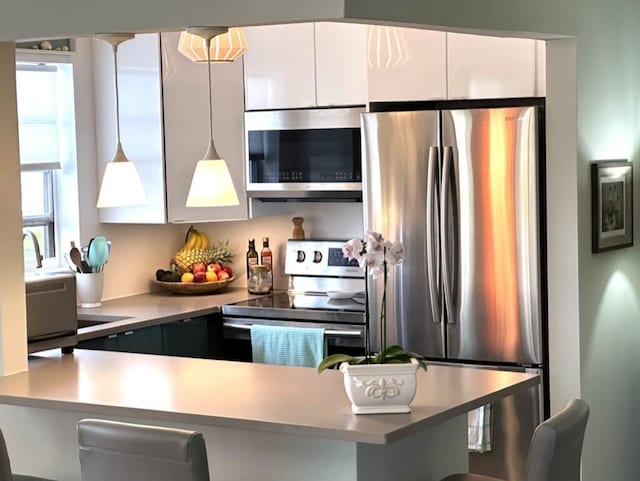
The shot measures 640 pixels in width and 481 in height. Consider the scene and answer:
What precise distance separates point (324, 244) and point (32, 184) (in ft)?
5.05

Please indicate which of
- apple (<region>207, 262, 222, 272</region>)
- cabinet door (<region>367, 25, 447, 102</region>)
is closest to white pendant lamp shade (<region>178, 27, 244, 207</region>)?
cabinet door (<region>367, 25, 447, 102</region>)

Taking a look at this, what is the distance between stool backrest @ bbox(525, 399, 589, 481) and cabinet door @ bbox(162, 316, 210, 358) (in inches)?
102

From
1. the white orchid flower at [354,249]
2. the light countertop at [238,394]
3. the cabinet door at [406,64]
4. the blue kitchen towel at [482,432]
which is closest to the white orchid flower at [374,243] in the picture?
the white orchid flower at [354,249]

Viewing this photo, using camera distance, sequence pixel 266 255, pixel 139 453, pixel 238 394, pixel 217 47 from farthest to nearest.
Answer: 1. pixel 266 255
2. pixel 217 47
3. pixel 238 394
4. pixel 139 453

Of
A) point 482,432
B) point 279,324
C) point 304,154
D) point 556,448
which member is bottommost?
point 482,432

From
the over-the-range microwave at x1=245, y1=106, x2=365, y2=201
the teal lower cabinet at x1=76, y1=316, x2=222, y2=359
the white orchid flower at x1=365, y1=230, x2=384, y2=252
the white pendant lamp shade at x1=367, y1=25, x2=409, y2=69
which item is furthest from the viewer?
the over-the-range microwave at x1=245, y1=106, x2=365, y2=201

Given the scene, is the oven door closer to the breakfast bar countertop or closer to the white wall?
the breakfast bar countertop

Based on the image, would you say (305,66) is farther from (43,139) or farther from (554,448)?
(554,448)

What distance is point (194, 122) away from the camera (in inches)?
230

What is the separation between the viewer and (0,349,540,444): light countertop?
10.3 ft

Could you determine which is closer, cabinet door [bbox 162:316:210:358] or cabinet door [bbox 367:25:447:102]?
cabinet door [bbox 367:25:447:102]

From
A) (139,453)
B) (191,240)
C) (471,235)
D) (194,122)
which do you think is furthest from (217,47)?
(139,453)

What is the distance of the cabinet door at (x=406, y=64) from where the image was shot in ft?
16.9

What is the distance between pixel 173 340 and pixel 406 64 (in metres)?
1.70
